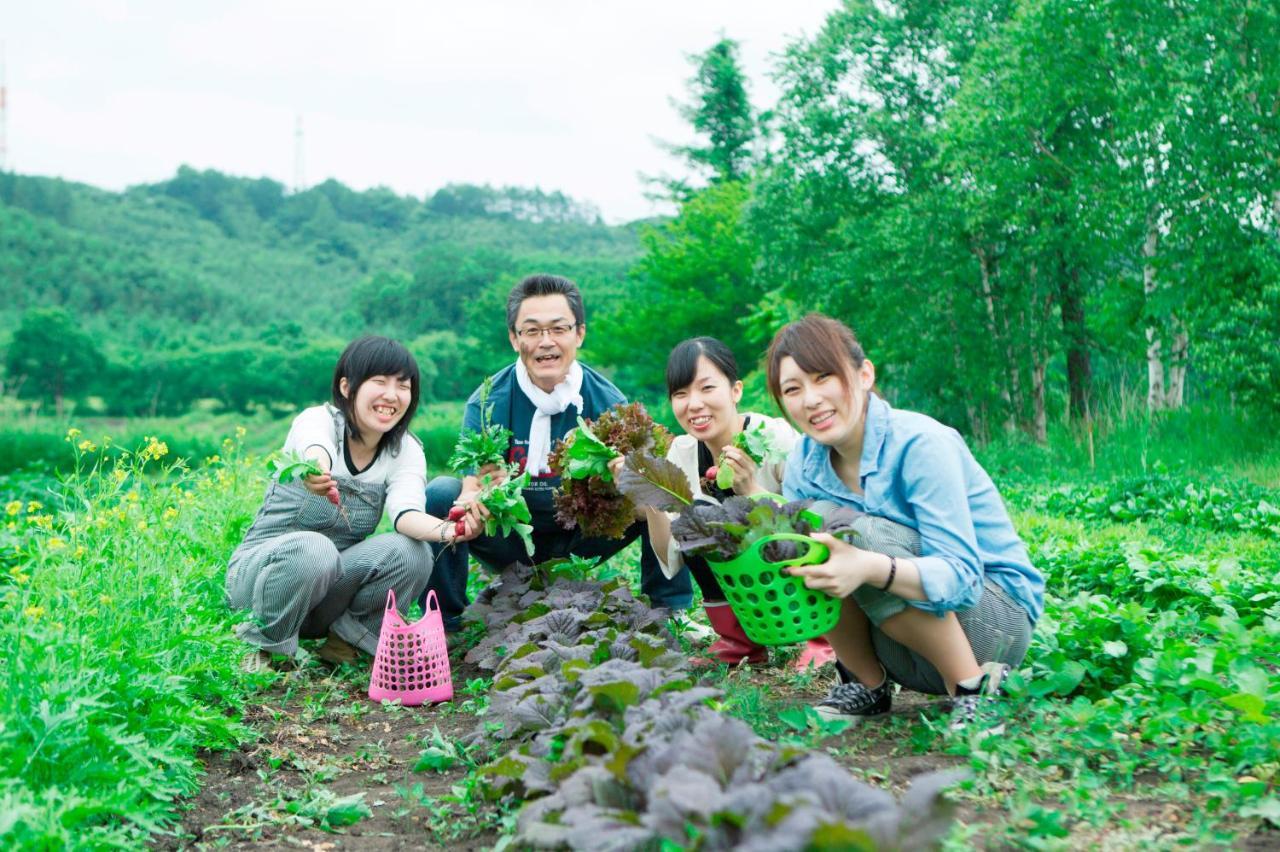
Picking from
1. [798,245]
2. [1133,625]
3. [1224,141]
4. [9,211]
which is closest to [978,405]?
[798,245]

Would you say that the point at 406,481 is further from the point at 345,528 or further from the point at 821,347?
the point at 821,347

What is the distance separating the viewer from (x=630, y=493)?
316 centimetres

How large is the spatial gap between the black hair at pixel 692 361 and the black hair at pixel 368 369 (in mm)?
993

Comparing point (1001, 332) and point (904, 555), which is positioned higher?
point (1001, 332)

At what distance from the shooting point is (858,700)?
9.90 ft

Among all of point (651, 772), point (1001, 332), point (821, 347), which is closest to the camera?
point (651, 772)

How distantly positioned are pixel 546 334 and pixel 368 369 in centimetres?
75

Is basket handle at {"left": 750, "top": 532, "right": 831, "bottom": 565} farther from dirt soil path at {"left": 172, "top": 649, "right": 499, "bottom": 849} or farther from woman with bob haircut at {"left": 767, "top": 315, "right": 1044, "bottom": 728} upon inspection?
dirt soil path at {"left": 172, "top": 649, "right": 499, "bottom": 849}

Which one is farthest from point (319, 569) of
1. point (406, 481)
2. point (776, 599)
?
point (776, 599)

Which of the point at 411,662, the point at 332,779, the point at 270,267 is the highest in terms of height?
the point at 270,267

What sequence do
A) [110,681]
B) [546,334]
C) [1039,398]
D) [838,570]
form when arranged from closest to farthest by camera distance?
[838,570], [110,681], [546,334], [1039,398]

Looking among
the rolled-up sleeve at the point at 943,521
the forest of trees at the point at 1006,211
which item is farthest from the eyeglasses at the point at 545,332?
the forest of trees at the point at 1006,211

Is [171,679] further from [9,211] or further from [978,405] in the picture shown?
[9,211]

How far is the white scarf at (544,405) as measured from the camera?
443 centimetres
